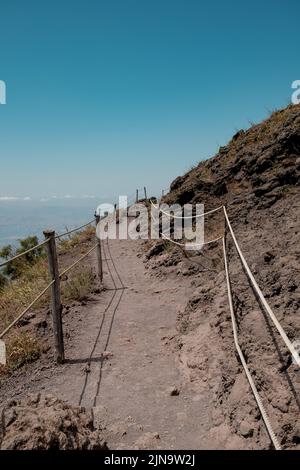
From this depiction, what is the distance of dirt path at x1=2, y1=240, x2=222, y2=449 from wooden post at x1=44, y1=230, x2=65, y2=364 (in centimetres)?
27

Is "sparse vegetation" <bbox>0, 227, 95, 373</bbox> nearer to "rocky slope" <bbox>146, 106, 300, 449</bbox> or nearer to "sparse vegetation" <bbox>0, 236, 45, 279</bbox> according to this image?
"sparse vegetation" <bbox>0, 236, 45, 279</bbox>

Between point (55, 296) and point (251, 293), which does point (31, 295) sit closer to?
point (55, 296)

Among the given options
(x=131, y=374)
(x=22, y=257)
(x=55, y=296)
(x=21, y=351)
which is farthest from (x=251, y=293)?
(x=22, y=257)

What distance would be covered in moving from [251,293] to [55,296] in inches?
130

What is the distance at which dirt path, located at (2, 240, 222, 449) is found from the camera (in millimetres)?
4969

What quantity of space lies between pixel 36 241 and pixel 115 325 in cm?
1903

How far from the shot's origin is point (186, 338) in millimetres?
7156

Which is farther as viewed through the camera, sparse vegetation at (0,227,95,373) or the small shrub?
sparse vegetation at (0,227,95,373)

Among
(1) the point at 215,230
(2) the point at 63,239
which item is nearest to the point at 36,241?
(2) the point at 63,239

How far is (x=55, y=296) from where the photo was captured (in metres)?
6.84

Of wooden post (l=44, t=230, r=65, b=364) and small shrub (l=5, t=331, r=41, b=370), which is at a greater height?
wooden post (l=44, t=230, r=65, b=364)

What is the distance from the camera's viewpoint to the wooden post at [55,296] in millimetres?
6730

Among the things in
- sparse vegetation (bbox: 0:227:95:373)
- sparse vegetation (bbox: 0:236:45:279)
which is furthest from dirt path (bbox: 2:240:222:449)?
sparse vegetation (bbox: 0:236:45:279)

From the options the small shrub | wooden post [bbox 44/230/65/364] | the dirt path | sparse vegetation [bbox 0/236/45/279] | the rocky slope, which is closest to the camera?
the rocky slope
